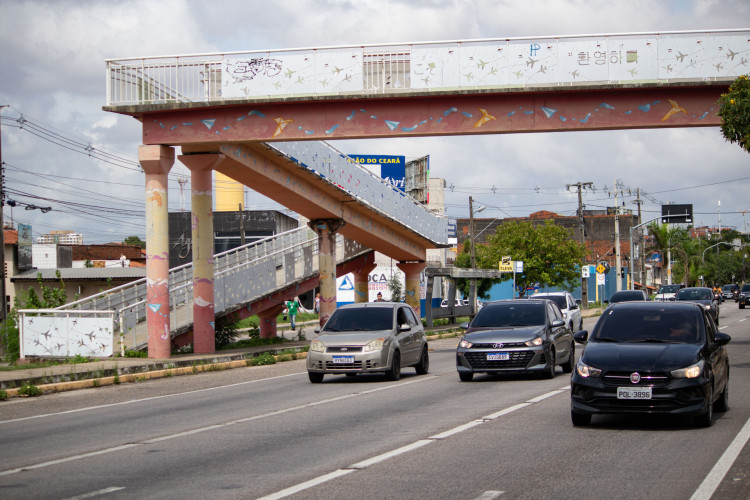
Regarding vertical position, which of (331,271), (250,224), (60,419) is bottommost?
(60,419)

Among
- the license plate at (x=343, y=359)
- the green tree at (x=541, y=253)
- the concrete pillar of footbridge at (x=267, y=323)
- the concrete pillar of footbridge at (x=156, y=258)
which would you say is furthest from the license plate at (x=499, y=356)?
the green tree at (x=541, y=253)

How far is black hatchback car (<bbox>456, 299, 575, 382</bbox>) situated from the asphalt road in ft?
3.18

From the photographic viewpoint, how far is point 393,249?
40531mm

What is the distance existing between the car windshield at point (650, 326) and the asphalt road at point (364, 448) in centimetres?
111

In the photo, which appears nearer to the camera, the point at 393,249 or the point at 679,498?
the point at 679,498

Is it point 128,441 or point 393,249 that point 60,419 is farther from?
point 393,249

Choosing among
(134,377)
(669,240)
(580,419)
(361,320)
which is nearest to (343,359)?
(361,320)

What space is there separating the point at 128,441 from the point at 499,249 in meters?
59.7

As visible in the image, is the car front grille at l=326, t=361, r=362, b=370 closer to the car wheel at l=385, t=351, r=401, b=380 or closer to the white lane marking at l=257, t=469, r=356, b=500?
the car wheel at l=385, t=351, r=401, b=380

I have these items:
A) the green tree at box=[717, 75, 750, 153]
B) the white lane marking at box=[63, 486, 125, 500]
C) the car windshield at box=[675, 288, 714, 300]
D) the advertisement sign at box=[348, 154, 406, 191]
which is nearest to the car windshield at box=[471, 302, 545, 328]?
the green tree at box=[717, 75, 750, 153]

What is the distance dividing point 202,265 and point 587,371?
707 inches

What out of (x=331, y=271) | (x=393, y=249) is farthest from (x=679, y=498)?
(x=393, y=249)

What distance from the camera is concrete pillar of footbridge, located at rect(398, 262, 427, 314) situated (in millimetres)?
44812

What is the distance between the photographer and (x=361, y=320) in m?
19.8
